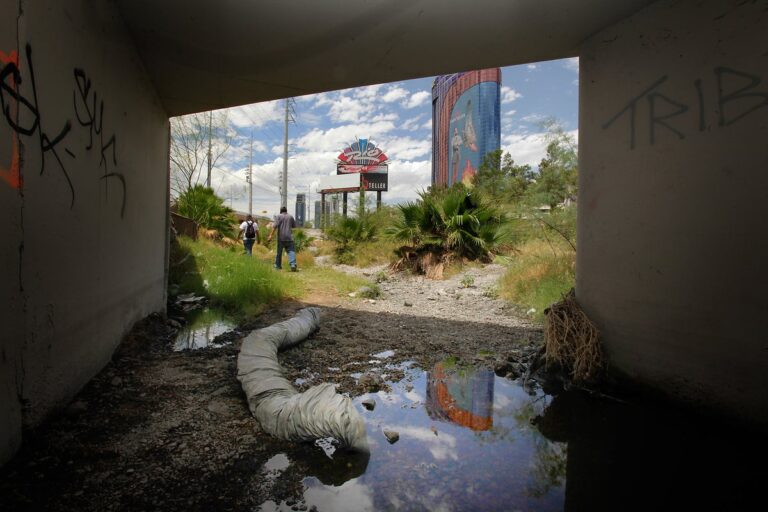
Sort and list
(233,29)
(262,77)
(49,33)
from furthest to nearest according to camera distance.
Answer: (262,77) → (233,29) → (49,33)

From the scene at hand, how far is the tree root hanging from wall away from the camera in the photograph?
277cm

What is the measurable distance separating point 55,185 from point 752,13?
3.72m

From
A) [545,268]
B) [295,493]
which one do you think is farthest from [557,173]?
[295,493]

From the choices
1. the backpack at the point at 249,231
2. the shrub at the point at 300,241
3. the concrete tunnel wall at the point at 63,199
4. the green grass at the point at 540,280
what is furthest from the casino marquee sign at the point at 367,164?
the concrete tunnel wall at the point at 63,199

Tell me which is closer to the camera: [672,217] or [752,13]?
[752,13]

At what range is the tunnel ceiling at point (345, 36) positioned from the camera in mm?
2684

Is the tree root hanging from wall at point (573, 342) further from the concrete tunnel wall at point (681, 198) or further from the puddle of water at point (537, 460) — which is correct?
the puddle of water at point (537, 460)

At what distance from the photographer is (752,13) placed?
79.4 inches

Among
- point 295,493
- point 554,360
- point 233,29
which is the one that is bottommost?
point 295,493

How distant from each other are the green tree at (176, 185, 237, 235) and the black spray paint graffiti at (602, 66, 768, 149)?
1114 centimetres

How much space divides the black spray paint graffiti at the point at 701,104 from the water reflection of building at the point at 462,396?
196 centimetres

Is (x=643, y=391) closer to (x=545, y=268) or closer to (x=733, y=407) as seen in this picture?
(x=733, y=407)

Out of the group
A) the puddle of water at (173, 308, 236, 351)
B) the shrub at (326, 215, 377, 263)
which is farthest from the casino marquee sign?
the puddle of water at (173, 308, 236, 351)

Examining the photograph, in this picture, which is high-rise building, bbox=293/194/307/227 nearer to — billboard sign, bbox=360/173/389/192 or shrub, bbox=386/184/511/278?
billboard sign, bbox=360/173/389/192
